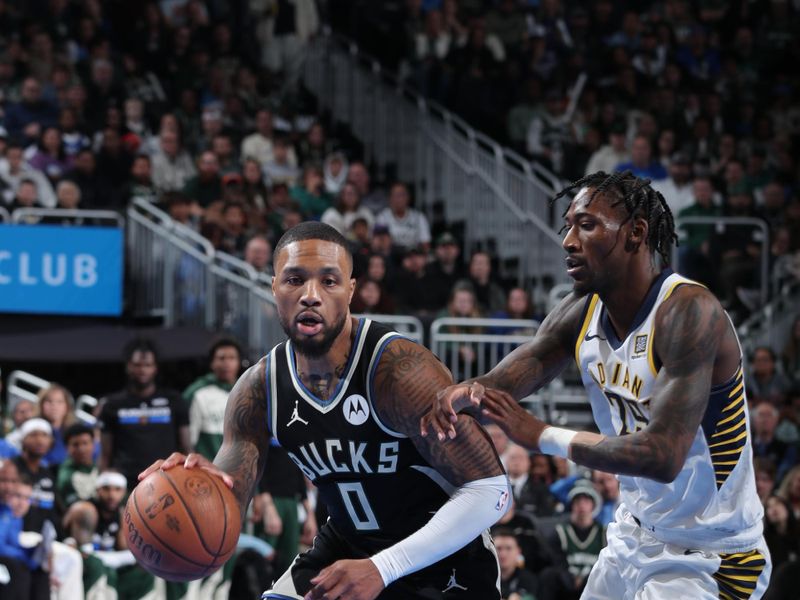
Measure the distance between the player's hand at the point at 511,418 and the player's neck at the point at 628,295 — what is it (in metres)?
0.51

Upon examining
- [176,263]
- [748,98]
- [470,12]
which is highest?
[470,12]

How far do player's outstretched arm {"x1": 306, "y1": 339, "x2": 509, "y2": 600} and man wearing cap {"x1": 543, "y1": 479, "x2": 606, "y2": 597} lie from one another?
5275mm

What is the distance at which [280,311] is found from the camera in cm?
479

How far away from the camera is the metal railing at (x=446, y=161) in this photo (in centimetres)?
1439

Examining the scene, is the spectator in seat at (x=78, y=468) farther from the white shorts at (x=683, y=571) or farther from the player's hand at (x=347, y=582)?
the white shorts at (x=683, y=571)

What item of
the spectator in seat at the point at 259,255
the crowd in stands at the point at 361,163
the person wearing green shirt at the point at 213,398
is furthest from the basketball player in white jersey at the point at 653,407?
the spectator in seat at the point at 259,255

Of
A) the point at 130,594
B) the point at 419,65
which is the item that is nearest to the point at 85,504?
the point at 130,594

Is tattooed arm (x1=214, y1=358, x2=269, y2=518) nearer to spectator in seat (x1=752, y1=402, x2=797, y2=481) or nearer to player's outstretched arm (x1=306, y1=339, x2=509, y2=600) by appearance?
player's outstretched arm (x1=306, y1=339, x2=509, y2=600)

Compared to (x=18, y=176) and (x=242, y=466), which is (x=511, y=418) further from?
(x=18, y=176)

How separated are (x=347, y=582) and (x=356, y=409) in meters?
0.62

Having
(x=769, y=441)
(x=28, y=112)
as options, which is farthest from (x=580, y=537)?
(x=28, y=112)

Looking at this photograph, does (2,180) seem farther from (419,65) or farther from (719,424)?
(719,424)

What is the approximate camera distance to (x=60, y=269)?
39.7 feet

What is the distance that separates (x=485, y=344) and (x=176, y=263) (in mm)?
2848
